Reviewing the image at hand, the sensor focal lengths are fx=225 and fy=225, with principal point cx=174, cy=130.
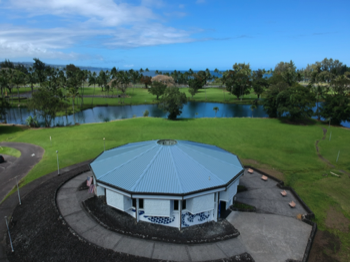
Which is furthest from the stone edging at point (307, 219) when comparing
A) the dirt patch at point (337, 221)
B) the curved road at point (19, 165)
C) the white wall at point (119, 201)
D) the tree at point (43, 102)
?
the tree at point (43, 102)

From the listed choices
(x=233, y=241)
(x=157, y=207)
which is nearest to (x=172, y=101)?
(x=157, y=207)

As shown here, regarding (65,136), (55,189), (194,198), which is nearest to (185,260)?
(194,198)

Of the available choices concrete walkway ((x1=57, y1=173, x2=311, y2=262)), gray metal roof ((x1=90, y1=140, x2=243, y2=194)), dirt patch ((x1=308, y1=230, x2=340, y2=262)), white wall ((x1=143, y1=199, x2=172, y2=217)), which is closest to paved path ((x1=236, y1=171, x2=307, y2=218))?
concrete walkway ((x1=57, y1=173, x2=311, y2=262))

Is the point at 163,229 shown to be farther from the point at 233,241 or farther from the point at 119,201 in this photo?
the point at 233,241

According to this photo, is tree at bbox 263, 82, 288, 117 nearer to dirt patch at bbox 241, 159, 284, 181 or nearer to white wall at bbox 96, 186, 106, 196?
dirt patch at bbox 241, 159, 284, 181

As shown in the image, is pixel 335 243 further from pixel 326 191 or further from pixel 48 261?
pixel 48 261
